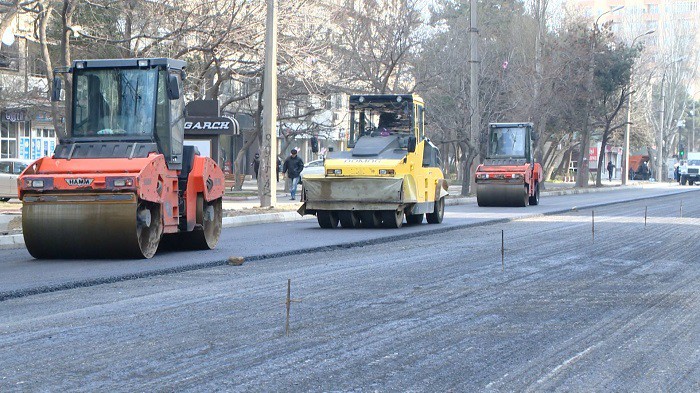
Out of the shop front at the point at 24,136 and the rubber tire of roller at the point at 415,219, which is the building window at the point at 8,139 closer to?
the shop front at the point at 24,136

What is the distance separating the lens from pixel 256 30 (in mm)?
27406

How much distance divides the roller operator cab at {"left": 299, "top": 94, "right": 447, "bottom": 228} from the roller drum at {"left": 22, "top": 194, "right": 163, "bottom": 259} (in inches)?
304

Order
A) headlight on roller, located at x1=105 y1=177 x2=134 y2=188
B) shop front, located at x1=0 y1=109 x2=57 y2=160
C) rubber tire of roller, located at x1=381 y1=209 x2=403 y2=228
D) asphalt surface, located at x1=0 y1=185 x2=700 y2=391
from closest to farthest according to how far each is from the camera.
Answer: asphalt surface, located at x1=0 y1=185 x2=700 y2=391 → headlight on roller, located at x1=105 y1=177 x2=134 y2=188 → rubber tire of roller, located at x1=381 y1=209 x2=403 y2=228 → shop front, located at x1=0 y1=109 x2=57 y2=160

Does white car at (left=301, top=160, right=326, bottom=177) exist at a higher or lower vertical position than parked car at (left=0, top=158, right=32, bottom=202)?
higher

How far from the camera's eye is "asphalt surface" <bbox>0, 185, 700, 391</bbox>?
6.77 m

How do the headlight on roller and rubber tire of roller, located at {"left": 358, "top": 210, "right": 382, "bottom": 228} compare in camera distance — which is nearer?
the headlight on roller

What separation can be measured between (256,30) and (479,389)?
72.2ft

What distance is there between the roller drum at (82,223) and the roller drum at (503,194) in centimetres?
2159

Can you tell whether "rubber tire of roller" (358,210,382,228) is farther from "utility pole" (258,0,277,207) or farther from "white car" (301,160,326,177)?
"utility pole" (258,0,277,207)

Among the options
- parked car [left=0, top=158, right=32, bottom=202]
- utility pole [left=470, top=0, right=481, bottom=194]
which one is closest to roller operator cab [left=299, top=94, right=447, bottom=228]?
parked car [left=0, top=158, right=32, bottom=202]

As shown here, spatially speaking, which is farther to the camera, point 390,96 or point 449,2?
point 449,2

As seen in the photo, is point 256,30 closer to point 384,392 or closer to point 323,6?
point 323,6

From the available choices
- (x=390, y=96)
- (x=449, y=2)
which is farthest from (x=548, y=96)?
(x=390, y=96)

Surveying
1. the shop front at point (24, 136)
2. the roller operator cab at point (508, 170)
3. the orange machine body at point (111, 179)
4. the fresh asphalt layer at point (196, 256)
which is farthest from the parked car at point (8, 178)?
the orange machine body at point (111, 179)
